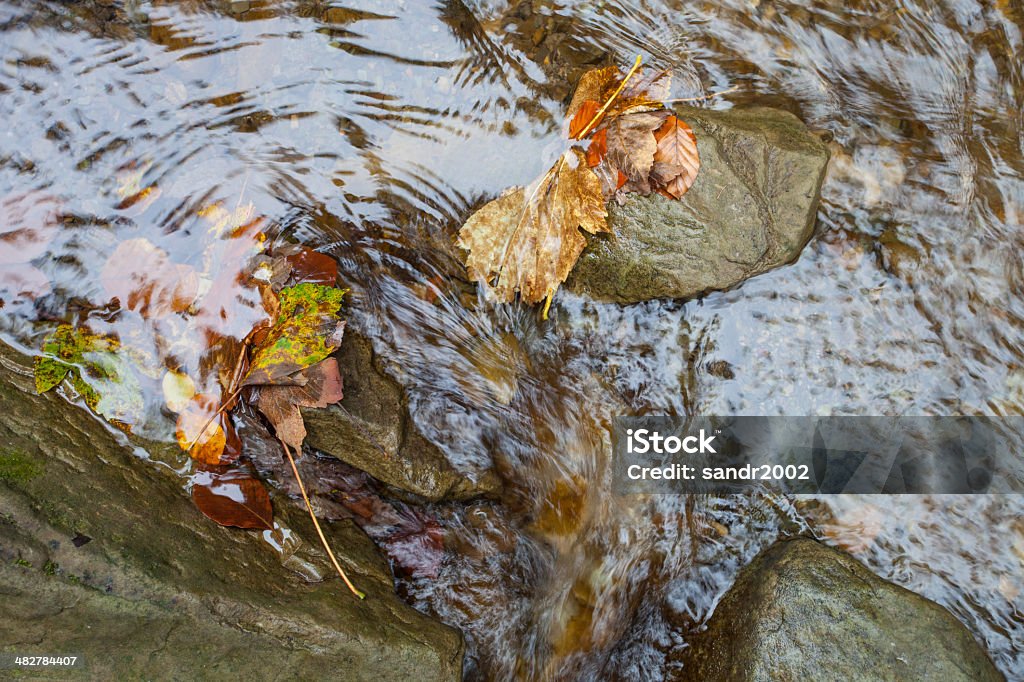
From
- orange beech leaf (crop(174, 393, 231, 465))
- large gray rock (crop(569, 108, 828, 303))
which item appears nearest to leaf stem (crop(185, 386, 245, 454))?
orange beech leaf (crop(174, 393, 231, 465))

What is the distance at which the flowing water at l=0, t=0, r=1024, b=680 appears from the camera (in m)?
3.28

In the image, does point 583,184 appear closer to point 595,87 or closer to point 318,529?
point 595,87

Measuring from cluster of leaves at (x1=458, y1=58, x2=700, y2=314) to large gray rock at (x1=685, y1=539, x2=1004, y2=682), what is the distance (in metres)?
1.77

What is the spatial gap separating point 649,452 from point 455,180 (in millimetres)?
1743

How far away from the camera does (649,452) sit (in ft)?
11.1

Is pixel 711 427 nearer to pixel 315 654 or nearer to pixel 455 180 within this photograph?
pixel 455 180

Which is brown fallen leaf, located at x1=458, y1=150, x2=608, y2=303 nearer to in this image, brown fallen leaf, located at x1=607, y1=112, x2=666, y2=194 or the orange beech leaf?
brown fallen leaf, located at x1=607, y1=112, x2=666, y2=194

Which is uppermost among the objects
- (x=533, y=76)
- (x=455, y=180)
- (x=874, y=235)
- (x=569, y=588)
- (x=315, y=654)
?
(x=533, y=76)

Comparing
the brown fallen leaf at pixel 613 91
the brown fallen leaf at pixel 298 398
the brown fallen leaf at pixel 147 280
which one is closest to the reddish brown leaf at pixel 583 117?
the brown fallen leaf at pixel 613 91

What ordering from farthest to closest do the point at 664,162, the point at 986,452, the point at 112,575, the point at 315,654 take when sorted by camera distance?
the point at 986,452 < the point at 664,162 < the point at 315,654 < the point at 112,575

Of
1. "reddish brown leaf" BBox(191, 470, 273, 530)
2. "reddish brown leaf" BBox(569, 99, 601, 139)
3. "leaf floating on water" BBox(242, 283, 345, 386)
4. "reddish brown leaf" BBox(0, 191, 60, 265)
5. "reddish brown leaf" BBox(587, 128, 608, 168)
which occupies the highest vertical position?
"reddish brown leaf" BBox(569, 99, 601, 139)

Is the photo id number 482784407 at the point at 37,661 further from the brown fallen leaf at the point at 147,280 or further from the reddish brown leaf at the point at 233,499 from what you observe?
the brown fallen leaf at the point at 147,280

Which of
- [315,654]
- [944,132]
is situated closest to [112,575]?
[315,654]
